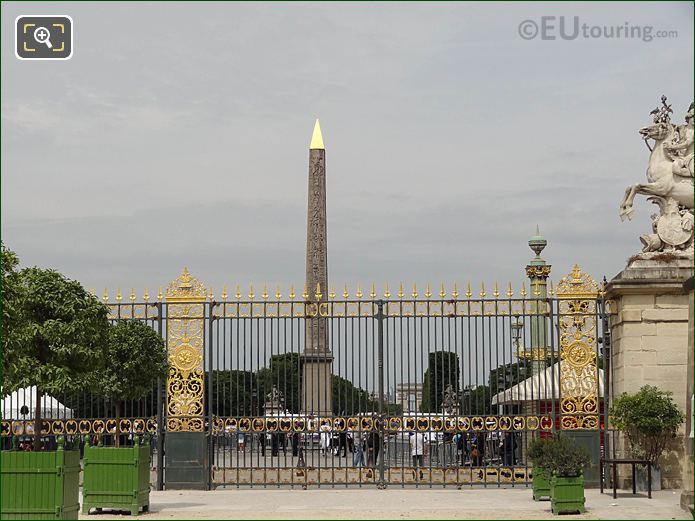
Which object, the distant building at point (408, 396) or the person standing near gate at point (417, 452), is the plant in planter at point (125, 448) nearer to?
the distant building at point (408, 396)

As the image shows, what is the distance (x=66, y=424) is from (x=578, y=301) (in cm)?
833

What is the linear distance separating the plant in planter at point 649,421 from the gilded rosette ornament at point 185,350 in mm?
6594

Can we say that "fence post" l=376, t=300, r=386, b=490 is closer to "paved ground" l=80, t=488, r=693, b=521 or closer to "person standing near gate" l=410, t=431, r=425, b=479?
"paved ground" l=80, t=488, r=693, b=521

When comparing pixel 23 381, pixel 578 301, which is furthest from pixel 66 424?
pixel 578 301

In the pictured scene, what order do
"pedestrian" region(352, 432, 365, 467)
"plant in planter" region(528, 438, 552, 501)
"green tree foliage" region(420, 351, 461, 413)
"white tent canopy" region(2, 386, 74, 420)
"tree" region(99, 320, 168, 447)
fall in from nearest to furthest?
"plant in planter" region(528, 438, 552, 501), "tree" region(99, 320, 168, 447), "green tree foliage" region(420, 351, 461, 413), "white tent canopy" region(2, 386, 74, 420), "pedestrian" region(352, 432, 365, 467)

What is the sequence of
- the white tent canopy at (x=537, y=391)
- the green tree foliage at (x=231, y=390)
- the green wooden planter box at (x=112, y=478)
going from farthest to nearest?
the green tree foliage at (x=231, y=390)
the white tent canopy at (x=537, y=391)
the green wooden planter box at (x=112, y=478)

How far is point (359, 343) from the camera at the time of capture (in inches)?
685

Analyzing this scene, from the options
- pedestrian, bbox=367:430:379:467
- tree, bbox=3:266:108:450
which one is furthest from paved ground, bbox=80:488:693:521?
tree, bbox=3:266:108:450

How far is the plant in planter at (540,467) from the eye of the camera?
1405 cm

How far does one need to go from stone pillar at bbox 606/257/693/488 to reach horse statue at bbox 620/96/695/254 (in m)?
0.41

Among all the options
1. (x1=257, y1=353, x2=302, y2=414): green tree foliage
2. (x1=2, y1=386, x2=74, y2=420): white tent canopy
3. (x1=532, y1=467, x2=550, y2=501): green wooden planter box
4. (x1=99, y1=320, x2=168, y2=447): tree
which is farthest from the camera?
(x1=2, y1=386, x2=74, y2=420): white tent canopy

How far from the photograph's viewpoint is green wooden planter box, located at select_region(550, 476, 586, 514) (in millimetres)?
13508

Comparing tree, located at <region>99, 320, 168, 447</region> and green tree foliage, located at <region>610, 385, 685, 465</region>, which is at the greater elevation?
tree, located at <region>99, 320, 168, 447</region>

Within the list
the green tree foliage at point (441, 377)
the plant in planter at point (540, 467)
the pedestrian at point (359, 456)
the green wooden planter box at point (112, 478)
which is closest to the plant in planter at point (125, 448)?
the green wooden planter box at point (112, 478)
